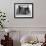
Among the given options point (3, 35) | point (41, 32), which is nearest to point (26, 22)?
point (41, 32)

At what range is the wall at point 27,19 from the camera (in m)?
3.86

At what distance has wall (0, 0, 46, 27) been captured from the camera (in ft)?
12.7

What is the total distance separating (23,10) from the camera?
388cm

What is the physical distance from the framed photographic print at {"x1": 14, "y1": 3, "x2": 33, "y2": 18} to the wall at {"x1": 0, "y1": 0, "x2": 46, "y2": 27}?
8 centimetres

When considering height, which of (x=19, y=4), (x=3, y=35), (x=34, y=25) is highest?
(x=19, y=4)

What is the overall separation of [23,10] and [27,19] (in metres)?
0.27

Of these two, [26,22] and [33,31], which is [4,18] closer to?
[26,22]

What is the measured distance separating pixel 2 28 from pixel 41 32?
1.06 metres

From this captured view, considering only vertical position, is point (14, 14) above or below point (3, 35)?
above

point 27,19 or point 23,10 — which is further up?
point 23,10

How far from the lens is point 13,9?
388cm

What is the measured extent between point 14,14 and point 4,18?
0.97 feet

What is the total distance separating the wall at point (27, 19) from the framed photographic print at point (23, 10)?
0.27 feet

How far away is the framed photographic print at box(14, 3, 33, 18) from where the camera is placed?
12.6 feet
